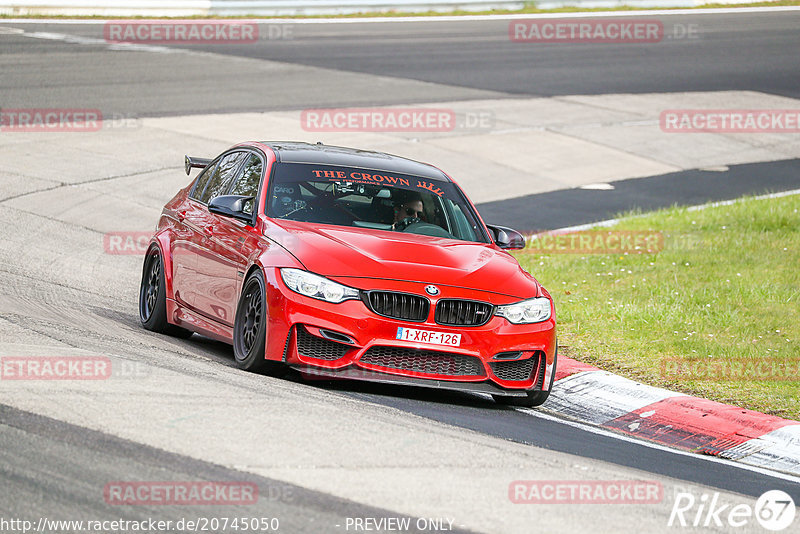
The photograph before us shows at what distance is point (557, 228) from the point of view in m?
16.7

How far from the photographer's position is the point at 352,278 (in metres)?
→ 7.93

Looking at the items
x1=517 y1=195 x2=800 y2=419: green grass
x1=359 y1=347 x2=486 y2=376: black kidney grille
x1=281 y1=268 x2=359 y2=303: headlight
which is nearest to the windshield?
x1=281 y1=268 x2=359 y2=303: headlight

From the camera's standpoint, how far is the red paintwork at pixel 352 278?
785 centimetres

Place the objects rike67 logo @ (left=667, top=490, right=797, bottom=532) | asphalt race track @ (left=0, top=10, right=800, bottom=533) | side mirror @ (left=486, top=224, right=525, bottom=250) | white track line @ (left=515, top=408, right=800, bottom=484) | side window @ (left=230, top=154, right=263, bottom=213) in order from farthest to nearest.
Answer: side mirror @ (left=486, top=224, right=525, bottom=250) < side window @ (left=230, top=154, right=263, bottom=213) < white track line @ (left=515, top=408, right=800, bottom=484) < rike67 logo @ (left=667, top=490, right=797, bottom=532) < asphalt race track @ (left=0, top=10, right=800, bottom=533)

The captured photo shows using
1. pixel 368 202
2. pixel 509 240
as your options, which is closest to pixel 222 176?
pixel 368 202

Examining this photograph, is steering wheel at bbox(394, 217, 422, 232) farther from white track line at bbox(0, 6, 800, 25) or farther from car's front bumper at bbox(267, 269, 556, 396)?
white track line at bbox(0, 6, 800, 25)

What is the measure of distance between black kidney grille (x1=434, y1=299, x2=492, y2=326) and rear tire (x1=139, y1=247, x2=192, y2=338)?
2.95m

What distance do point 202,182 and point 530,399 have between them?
11.9 ft

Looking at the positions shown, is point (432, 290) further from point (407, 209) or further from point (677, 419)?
point (677, 419)

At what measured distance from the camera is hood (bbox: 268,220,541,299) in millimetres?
8031

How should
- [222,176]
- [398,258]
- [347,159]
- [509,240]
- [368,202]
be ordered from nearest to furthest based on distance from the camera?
1. [398,258]
2. [368,202]
3. [509,240]
4. [347,159]
5. [222,176]

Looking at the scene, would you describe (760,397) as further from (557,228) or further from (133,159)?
(133,159)

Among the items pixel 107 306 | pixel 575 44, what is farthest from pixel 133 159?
pixel 575 44

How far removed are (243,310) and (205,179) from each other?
7.73ft
